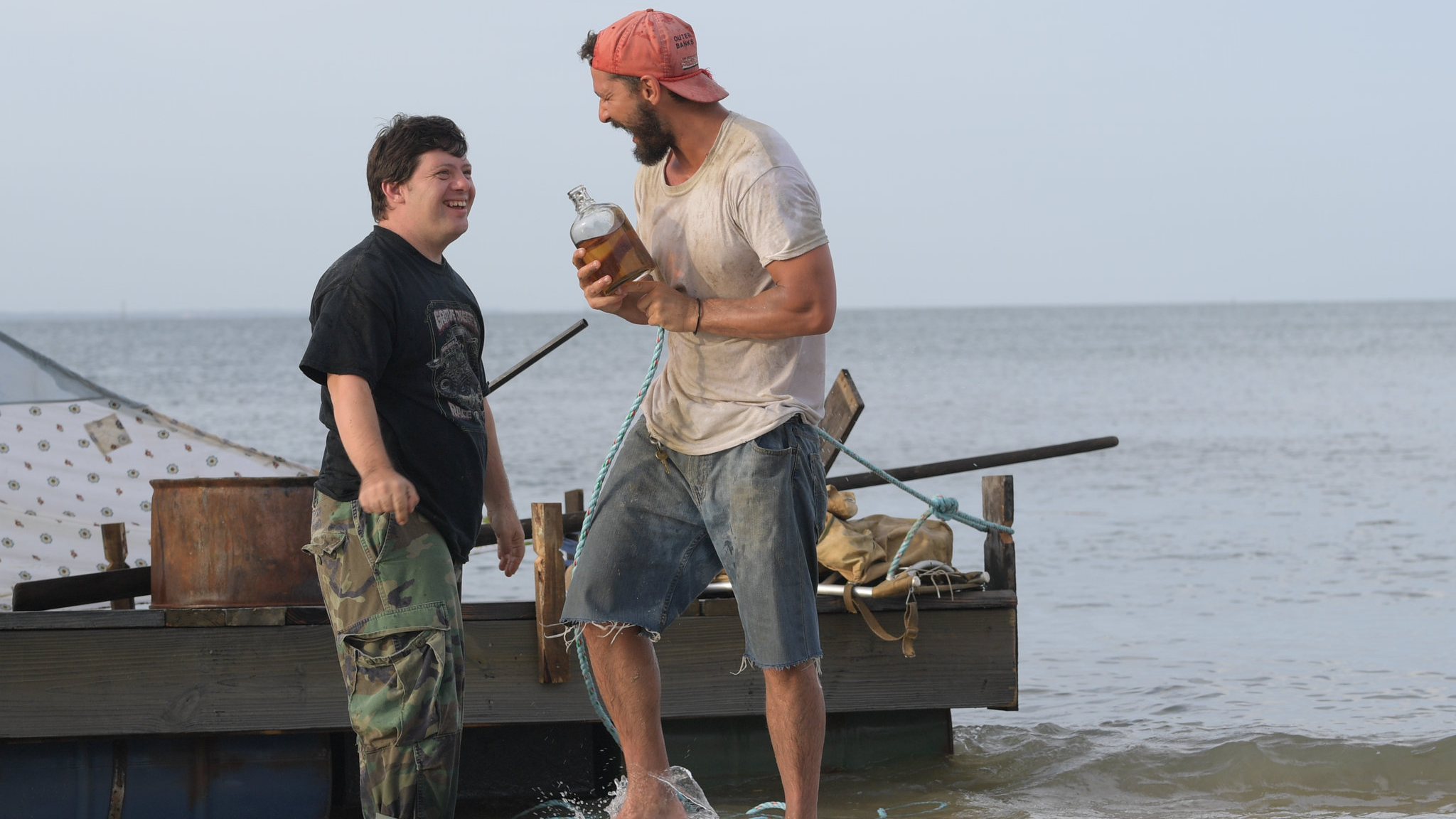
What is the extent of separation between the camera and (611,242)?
11.0 ft

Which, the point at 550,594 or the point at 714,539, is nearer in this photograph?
the point at 714,539

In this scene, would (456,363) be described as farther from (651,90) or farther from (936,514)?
(936,514)

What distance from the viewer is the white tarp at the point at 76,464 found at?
266 inches

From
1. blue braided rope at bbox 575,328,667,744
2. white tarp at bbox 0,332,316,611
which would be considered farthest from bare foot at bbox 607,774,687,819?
white tarp at bbox 0,332,316,611

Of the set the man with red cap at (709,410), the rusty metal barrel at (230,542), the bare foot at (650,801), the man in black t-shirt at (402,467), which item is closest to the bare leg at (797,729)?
the man with red cap at (709,410)

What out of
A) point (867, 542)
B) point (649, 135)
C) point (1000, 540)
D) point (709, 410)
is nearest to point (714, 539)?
point (709, 410)

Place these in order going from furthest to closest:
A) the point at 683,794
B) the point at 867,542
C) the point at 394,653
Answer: the point at 867,542 < the point at 683,794 < the point at 394,653

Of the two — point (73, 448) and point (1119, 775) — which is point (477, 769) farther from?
point (73, 448)

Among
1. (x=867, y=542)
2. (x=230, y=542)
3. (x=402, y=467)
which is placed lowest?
(x=867, y=542)

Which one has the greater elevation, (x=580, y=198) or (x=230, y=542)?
(x=580, y=198)

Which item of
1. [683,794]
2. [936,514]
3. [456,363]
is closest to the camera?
[456,363]

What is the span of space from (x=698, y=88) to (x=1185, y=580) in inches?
342

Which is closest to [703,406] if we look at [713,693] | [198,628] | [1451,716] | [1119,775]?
[713,693]

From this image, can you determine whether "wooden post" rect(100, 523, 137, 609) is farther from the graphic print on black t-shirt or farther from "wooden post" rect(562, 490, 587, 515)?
the graphic print on black t-shirt
